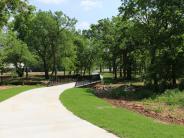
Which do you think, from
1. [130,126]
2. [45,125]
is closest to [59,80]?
[45,125]

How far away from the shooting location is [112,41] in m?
72.7

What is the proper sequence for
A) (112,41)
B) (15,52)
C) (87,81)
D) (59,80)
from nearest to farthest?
(87,81) < (59,80) < (15,52) < (112,41)

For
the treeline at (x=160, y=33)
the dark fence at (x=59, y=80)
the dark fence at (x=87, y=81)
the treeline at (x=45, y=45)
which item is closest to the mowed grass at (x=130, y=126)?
the treeline at (x=160, y=33)

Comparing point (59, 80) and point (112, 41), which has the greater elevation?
point (112, 41)

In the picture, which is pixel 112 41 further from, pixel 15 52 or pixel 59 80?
pixel 15 52

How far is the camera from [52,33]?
71.9 meters

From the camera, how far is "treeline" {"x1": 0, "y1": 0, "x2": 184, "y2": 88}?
1610 inches

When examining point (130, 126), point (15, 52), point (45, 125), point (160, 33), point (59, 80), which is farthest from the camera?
point (15, 52)

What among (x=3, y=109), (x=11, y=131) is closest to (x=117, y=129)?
(x=11, y=131)

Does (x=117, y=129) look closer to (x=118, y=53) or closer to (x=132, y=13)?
(x=132, y=13)

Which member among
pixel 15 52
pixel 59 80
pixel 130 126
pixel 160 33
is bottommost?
pixel 130 126

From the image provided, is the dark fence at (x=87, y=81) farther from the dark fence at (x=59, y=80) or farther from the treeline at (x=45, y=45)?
the treeline at (x=45, y=45)

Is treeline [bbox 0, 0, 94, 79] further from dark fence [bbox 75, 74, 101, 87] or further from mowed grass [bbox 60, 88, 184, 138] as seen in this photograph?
mowed grass [bbox 60, 88, 184, 138]

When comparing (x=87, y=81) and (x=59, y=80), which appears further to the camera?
(x=59, y=80)
